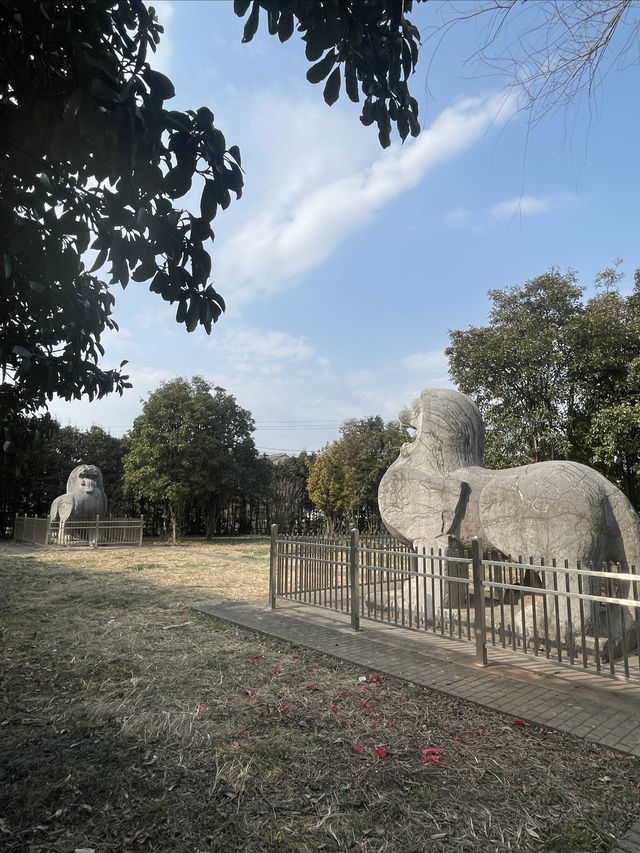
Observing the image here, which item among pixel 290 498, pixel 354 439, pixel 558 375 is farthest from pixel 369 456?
pixel 558 375

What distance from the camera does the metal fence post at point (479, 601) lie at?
197 inches

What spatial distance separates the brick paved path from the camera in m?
3.86

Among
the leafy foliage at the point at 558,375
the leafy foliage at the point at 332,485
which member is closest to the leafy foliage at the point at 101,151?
the leafy foliage at the point at 558,375

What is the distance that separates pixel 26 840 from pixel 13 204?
10.8ft

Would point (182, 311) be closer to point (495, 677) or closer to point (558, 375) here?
point (495, 677)

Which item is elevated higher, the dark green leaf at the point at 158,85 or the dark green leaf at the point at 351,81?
the dark green leaf at the point at 351,81

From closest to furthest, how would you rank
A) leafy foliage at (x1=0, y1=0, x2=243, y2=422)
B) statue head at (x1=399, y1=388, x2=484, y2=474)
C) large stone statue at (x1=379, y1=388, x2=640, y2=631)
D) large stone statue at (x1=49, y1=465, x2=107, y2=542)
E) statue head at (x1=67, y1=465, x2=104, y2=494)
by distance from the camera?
leafy foliage at (x1=0, y1=0, x2=243, y2=422)
large stone statue at (x1=379, y1=388, x2=640, y2=631)
statue head at (x1=399, y1=388, x2=484, y2=474)
large stone statue at (x1=49, y1=465, x2=107, y2=542)
statue head at (x1=67, y1=465, x2=104, y2=494)

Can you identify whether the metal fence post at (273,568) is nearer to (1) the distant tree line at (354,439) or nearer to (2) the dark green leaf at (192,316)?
(1) the distant tree line at (354,439)

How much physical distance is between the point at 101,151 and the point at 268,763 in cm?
350

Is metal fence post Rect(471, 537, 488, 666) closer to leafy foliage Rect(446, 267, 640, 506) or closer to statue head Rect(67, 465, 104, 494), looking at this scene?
leafy foliage Rect(446, 267, 640, 506)

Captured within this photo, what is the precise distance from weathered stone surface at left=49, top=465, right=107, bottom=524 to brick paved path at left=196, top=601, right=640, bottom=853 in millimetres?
13162

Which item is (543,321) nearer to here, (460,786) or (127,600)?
(127,600)

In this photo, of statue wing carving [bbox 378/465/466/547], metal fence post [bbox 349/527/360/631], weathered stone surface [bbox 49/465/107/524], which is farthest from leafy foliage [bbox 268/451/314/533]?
metal fence post [bbox 349/527/360/631]

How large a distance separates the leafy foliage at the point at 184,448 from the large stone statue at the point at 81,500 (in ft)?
5.97
